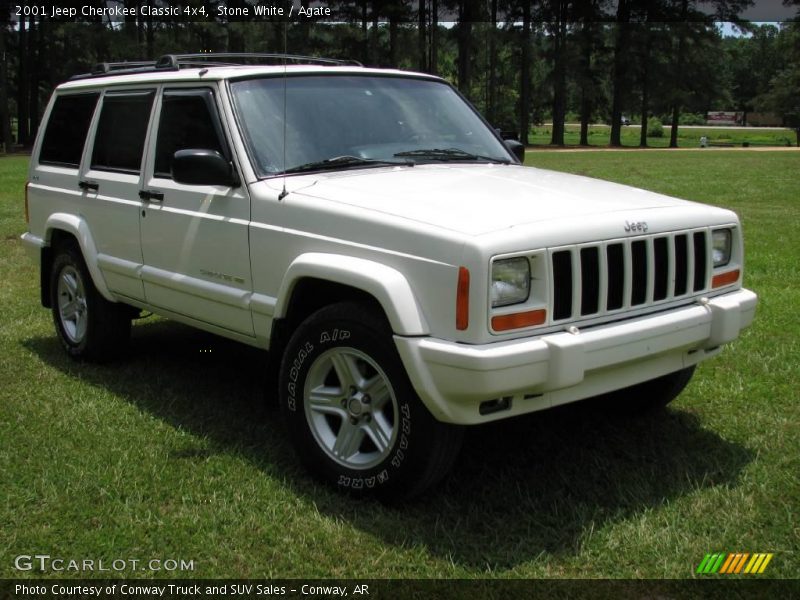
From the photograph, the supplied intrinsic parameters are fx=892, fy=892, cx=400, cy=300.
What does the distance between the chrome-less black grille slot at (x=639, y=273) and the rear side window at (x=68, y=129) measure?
12.8 feet

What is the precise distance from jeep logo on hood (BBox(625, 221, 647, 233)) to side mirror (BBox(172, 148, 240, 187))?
6.33 ft

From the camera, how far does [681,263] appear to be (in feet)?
13.5

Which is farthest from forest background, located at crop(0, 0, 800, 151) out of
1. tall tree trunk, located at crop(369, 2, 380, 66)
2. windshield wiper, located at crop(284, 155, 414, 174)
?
windshield wiper, located at crop(284, 155, 414, 174)

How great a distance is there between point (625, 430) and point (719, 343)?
0.90 m

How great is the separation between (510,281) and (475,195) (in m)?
0.66

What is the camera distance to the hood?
12.0 ft

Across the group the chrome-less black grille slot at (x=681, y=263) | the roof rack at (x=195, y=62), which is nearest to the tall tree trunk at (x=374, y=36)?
the roof rack at (x=195, y=62)

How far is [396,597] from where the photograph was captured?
3309 mm

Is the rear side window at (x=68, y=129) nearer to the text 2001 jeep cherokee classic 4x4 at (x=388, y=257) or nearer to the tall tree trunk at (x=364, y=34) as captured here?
the text 2001 jeep cherokee classic 4x4 at (x=388, y=257)

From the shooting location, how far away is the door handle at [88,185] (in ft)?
18.9

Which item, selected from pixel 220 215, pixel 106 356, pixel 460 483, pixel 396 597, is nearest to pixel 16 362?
pixel 106 356

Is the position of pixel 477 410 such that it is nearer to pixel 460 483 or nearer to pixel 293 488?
pixel 460 483

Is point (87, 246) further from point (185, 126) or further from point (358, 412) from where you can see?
point (358, 412)

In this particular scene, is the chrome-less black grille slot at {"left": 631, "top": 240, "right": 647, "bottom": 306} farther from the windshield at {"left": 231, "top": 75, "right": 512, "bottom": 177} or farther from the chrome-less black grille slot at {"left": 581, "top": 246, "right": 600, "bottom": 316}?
the windshield at {"left": 231, "top": 75, "right": 512, "bottom": 177}
